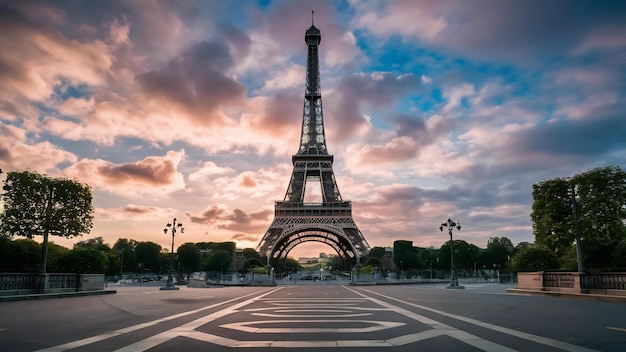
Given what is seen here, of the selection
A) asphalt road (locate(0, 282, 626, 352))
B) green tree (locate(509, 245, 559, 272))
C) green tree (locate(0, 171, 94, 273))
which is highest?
green tree (locate(0, 171, 94, 273))

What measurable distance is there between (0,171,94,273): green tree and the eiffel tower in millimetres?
57909

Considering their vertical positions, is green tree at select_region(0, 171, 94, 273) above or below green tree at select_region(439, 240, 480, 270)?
above

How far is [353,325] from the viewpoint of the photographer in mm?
11078

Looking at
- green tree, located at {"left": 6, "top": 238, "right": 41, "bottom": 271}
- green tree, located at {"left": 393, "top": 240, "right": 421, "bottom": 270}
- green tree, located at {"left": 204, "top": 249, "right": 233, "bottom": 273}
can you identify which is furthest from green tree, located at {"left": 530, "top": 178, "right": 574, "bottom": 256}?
green tree, located at {"left": 204, "top": 249, "right": 233, "bottom": 273}

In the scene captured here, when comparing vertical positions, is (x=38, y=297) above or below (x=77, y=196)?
below

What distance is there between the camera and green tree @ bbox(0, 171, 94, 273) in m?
30.6

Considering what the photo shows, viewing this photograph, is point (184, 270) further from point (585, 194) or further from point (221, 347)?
point (221, 347)

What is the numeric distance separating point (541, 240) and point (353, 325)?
40.6 m

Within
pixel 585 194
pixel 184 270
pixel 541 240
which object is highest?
pixel 585 194

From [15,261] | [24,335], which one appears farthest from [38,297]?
[15,261]

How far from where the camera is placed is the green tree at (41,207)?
3061 centimetres

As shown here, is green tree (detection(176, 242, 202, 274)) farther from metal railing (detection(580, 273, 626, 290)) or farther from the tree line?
metal railing (detection(580, 273, 626, 290))

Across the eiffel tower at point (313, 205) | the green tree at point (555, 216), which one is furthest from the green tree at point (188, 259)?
the green tree at point (555, 216)

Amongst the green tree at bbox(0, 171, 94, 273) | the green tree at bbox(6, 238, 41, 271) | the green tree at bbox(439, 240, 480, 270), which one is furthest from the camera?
the green tree at bbox(439, 240, 480, 270)
